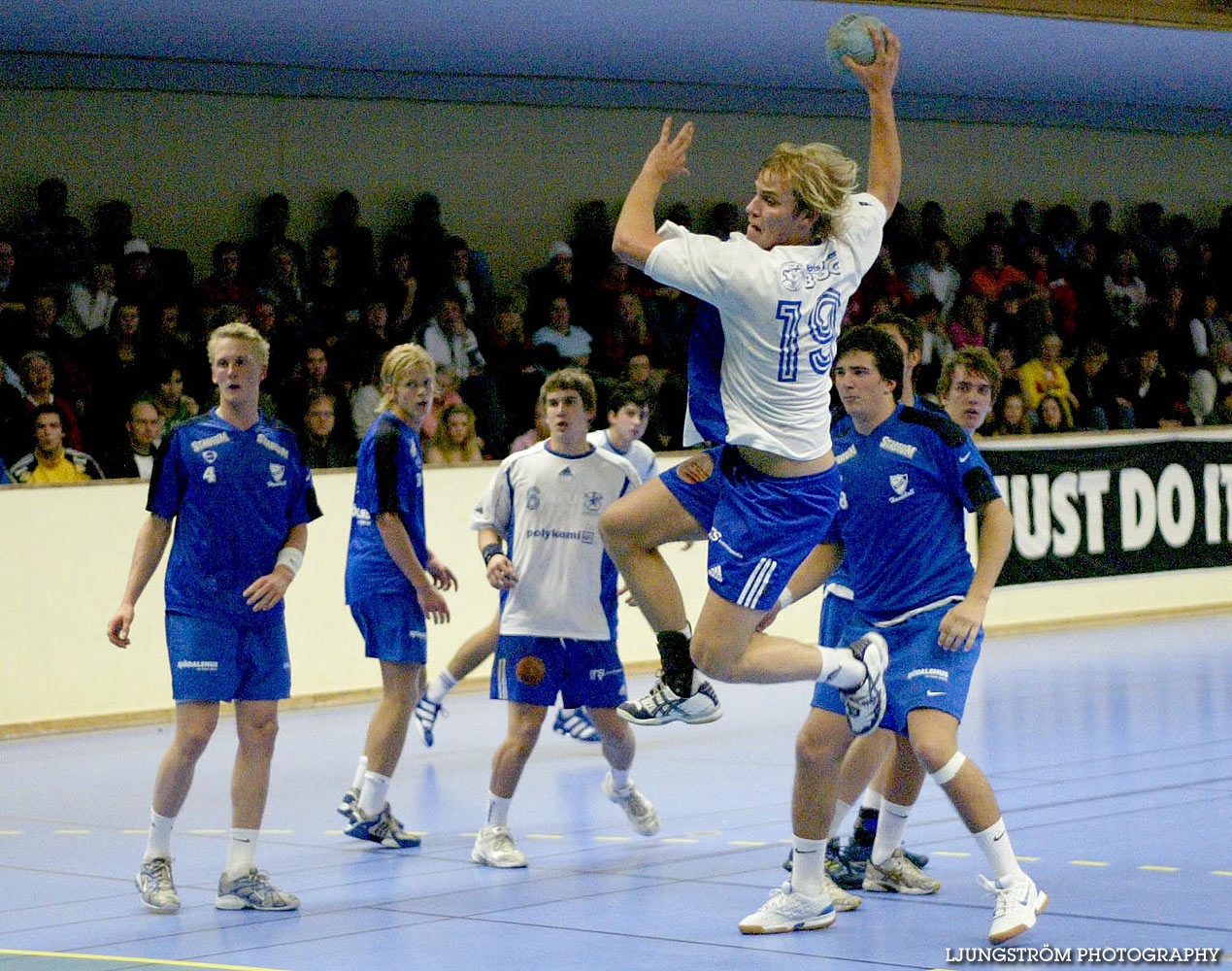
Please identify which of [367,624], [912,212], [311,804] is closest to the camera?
[367,624]

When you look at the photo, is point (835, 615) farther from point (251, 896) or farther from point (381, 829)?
point (251, 896)

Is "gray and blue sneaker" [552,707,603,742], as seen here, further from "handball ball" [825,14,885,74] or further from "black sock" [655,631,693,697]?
"handball ball" [825,14,885,74]

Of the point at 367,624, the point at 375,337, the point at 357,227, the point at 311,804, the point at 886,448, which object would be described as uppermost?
the point at 357,227

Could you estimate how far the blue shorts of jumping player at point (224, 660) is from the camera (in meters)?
6.52

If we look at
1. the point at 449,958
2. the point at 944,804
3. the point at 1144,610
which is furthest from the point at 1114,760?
the point at 1144,610

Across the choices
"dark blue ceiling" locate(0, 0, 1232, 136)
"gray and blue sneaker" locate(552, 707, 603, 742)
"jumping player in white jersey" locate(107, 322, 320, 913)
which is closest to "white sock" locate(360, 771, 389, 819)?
"jumping player in white jersey" locate(107, 322, 320, 913)

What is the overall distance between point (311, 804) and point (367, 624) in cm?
134

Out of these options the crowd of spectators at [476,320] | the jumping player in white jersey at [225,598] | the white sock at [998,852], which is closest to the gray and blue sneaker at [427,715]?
the crowd of spectators at [476,320]

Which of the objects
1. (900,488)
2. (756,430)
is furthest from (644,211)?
(900,488)

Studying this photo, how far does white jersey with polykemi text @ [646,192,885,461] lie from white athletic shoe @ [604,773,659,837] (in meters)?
2.53

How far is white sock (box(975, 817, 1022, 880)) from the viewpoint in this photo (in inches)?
230

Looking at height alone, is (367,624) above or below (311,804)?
above

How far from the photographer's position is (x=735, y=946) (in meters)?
5.89

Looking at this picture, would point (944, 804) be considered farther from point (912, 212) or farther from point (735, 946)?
point (912, 212)
